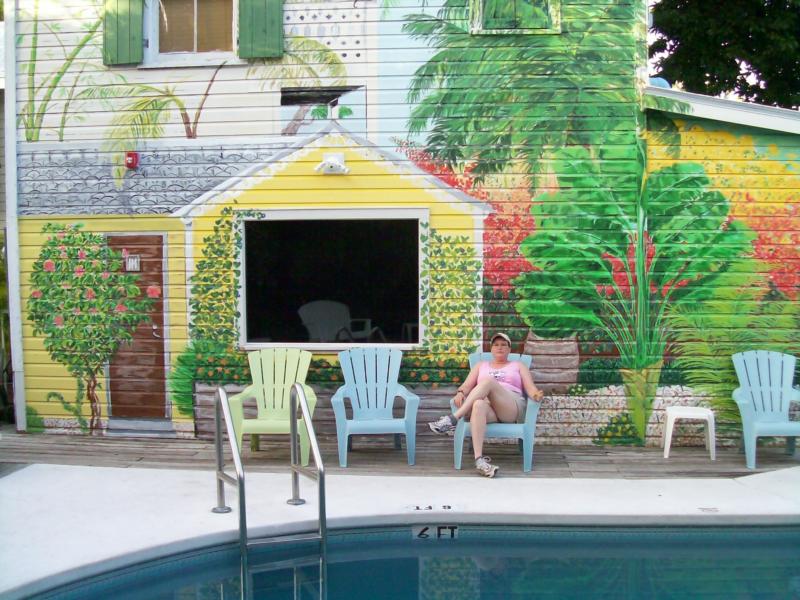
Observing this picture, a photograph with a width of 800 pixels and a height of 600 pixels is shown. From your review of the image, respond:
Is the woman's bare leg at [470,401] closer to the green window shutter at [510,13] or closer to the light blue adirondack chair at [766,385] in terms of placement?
the light blue adirondack chair at [766,385]

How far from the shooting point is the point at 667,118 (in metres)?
6.32

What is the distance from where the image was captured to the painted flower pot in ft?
21.0

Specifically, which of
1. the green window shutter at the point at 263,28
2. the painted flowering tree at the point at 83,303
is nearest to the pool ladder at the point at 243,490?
the painted flowering tree at the point at 83,303

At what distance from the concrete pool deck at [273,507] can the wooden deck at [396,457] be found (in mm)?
228

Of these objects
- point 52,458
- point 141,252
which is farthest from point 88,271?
point 52,458

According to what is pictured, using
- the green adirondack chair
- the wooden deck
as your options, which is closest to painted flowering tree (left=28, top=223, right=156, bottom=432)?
the wooden deck

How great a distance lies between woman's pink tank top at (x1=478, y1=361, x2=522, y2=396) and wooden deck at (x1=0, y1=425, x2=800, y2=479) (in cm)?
56

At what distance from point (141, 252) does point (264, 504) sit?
9.11 feet

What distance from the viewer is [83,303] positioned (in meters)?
Answer: 6.89

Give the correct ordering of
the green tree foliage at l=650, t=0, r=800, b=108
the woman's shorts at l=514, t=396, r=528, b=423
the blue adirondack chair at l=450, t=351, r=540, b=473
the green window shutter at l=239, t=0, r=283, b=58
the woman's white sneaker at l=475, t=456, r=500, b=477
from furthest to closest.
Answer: the green tree foliage at l=650, t=0, r=800, b=108
the green window shutter at l=239, t=0, r=283, b=58
the woman's shorts at l=514, t=396, r=528, b=423
the blue adirondack chair at l=450, t=351, r=540, b=473
the woman's white sneaker at l=475, t=456, r=500, b=477

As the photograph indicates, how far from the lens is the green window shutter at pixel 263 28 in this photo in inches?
256

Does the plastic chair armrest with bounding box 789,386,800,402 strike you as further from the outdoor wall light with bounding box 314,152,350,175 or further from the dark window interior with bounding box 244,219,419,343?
the outdoor wall light with bounding box 314,152,350,175

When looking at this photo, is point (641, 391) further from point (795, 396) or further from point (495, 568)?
point (495, 568)

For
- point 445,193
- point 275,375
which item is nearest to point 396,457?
point 275,375
